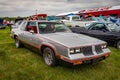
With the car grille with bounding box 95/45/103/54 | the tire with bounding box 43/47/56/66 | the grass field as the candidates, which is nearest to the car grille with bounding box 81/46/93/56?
the car grille with bounding box 95/45/103/54

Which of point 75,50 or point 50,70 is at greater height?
point 75,50

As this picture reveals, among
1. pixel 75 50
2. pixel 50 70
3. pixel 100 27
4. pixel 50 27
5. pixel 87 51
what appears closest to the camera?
pixel 75 50

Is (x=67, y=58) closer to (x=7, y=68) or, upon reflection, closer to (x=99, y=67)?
(x=99, y=67)

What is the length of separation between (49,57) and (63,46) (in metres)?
0.93

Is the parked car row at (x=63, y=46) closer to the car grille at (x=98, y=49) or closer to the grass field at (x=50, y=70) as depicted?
the car grille at (x=98, y=49)

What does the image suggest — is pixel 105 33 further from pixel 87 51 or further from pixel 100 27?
pixel 87 51

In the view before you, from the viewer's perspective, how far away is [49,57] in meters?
5.25

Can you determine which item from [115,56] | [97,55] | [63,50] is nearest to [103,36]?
[115,56]

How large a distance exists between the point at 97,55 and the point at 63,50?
104 centimetres

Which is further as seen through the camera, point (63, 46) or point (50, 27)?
point (50, 27)

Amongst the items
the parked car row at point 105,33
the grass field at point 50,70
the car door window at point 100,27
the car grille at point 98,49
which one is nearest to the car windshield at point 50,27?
the grass field at point 50,70

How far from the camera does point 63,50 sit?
4504 millimetres

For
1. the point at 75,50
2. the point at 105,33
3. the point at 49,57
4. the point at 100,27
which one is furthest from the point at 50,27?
the point at 100,27

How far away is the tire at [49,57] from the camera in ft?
16.4
